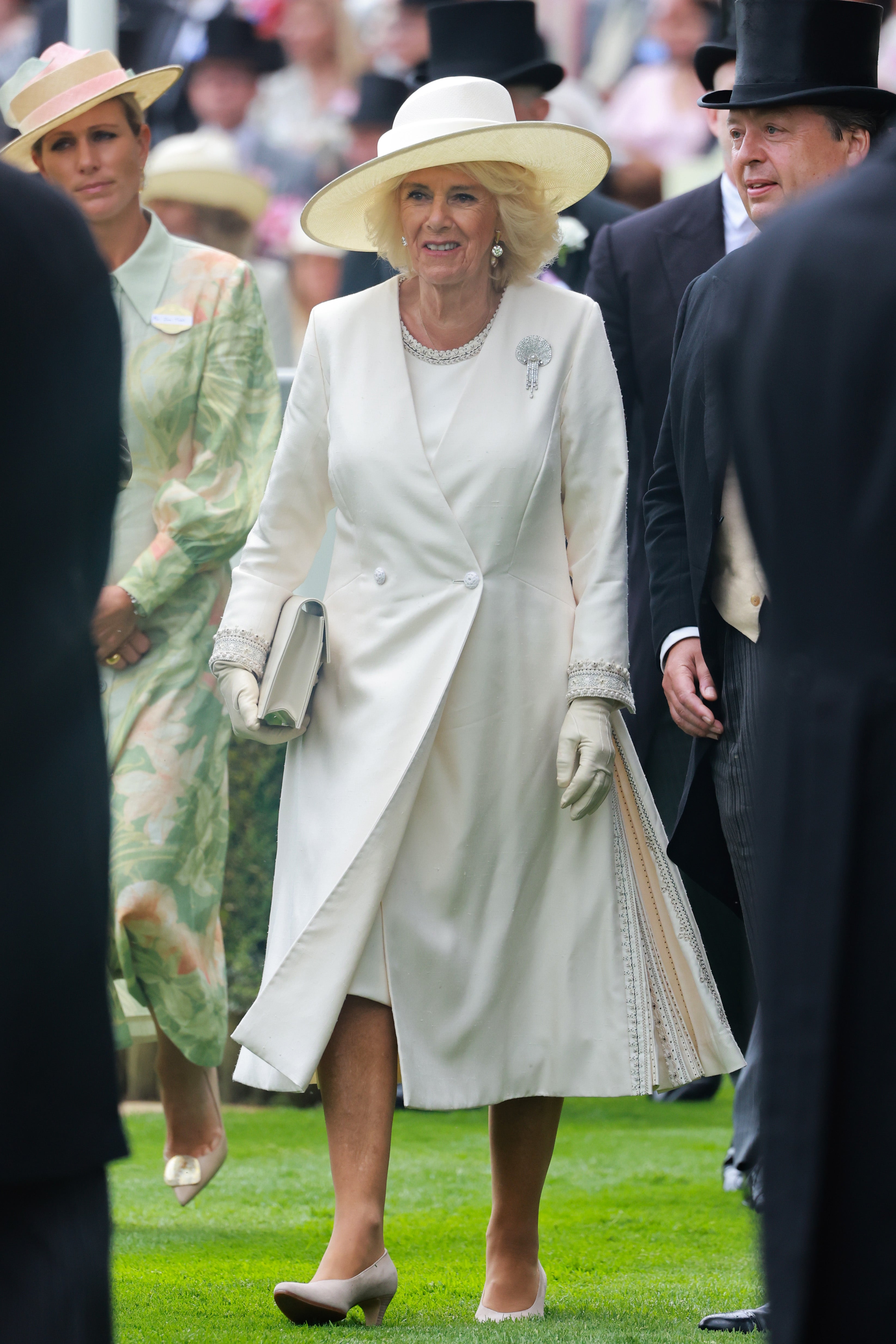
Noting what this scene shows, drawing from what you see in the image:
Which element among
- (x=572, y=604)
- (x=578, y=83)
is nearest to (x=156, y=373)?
(x=572, y=604)

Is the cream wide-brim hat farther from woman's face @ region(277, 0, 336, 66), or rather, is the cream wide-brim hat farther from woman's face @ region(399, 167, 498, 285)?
woman's face @ region(277, 0, 336, 66)

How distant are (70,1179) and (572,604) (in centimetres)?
233

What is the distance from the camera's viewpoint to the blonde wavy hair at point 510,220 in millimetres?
4266

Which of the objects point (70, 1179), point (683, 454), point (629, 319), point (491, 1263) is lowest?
point (491, 1263)

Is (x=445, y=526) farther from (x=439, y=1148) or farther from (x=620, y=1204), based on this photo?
(x=439, y=1148)

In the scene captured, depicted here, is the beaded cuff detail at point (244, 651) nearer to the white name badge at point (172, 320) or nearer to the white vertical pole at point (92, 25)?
the white name badge at point (172, 320)

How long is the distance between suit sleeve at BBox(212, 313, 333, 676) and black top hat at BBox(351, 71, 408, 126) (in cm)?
463

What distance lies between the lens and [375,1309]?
12.6 ft

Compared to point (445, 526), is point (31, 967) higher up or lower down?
lower down

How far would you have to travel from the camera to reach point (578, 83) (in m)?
9.28

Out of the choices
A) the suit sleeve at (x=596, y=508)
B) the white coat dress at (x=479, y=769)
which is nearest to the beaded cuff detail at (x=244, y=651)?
the white coat dress at (x=479, y=769)

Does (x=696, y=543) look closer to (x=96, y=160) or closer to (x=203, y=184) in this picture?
(x=96, y=160)

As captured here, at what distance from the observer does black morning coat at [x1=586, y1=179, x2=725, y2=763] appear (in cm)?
497

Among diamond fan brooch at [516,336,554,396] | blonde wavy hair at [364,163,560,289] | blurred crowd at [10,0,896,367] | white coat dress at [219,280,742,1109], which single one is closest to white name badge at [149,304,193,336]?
blonde wavy hair at [364,163,560,289]
